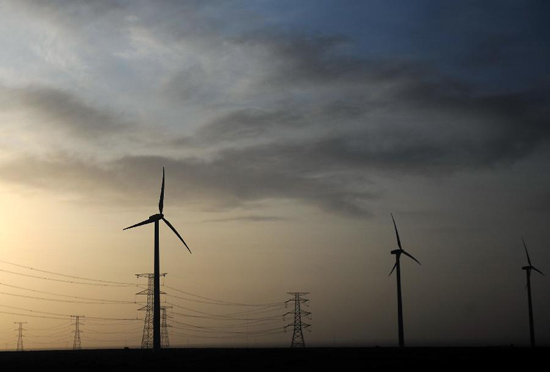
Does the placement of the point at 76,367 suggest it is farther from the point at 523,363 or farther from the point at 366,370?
the point at 523,363

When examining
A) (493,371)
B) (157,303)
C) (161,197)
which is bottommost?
(493,371)

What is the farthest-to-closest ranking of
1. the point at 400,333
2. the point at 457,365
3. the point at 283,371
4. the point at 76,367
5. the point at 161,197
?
the point at 400,333 → the point at 161,197 → the point at 457,365 → the point at 76,367 → the point at 283,371

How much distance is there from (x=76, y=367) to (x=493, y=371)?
2131 inches

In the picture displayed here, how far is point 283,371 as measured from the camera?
91125 mm

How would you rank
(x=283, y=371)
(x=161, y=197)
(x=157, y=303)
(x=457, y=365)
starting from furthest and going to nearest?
(x=161, y=197), (x=157, y=303), (x=457, y=365), (x=283, y=371)

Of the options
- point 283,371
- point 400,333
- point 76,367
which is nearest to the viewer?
point 283,371

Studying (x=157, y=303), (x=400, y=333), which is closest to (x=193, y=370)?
(x=157, y=303)

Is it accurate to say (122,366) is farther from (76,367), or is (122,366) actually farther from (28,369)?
(28,369)

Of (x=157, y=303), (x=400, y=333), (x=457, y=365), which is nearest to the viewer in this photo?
(x=457, y=365)

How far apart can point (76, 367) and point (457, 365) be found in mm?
52705

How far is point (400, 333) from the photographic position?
611 ft

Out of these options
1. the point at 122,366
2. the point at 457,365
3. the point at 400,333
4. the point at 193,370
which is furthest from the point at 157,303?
the point at 400,333

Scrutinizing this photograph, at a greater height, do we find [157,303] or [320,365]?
[157,303]

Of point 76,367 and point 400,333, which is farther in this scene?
point 400,333
